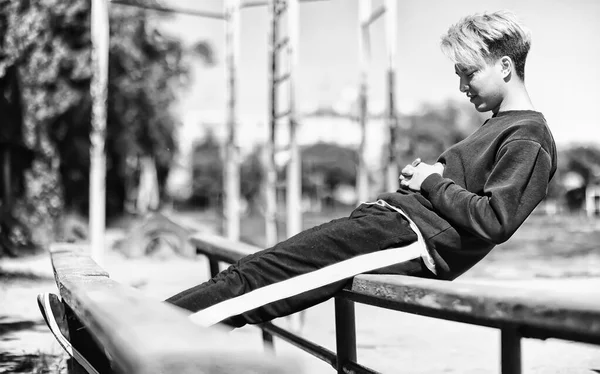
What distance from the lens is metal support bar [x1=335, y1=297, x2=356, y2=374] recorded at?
2.55 m

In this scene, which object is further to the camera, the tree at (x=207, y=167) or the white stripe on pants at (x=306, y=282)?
the tree at (x=207, y=167)

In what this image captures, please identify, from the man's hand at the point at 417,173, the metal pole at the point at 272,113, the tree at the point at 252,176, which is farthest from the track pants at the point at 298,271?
the tree at the point at 252,176

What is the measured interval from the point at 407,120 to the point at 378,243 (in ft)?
257

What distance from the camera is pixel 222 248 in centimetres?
321

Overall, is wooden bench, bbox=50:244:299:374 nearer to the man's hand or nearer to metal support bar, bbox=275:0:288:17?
the man's hand

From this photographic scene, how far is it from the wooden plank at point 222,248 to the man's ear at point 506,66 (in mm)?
1146

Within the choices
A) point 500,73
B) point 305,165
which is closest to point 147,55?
point 500,73

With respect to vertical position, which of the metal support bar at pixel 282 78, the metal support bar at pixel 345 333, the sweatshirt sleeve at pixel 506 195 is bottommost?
the metal support bar at pixel 345 333

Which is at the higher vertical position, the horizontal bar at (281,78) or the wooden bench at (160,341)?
the horizontal bar at (281,78)

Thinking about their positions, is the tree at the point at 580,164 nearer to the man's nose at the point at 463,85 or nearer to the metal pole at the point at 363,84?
the metal pole at the point at 363,84

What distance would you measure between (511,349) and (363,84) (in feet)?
15.3

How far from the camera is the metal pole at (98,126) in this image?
586cm

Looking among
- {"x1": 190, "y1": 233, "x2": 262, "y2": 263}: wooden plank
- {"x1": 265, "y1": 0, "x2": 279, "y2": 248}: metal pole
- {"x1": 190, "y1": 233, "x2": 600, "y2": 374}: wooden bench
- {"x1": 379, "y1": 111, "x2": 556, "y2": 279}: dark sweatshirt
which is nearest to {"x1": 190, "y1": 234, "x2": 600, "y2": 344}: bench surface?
Result: {"x1": 190, "y1": 233, "x2": 600, "y2": 374}: wooden bench

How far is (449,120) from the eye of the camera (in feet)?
262
